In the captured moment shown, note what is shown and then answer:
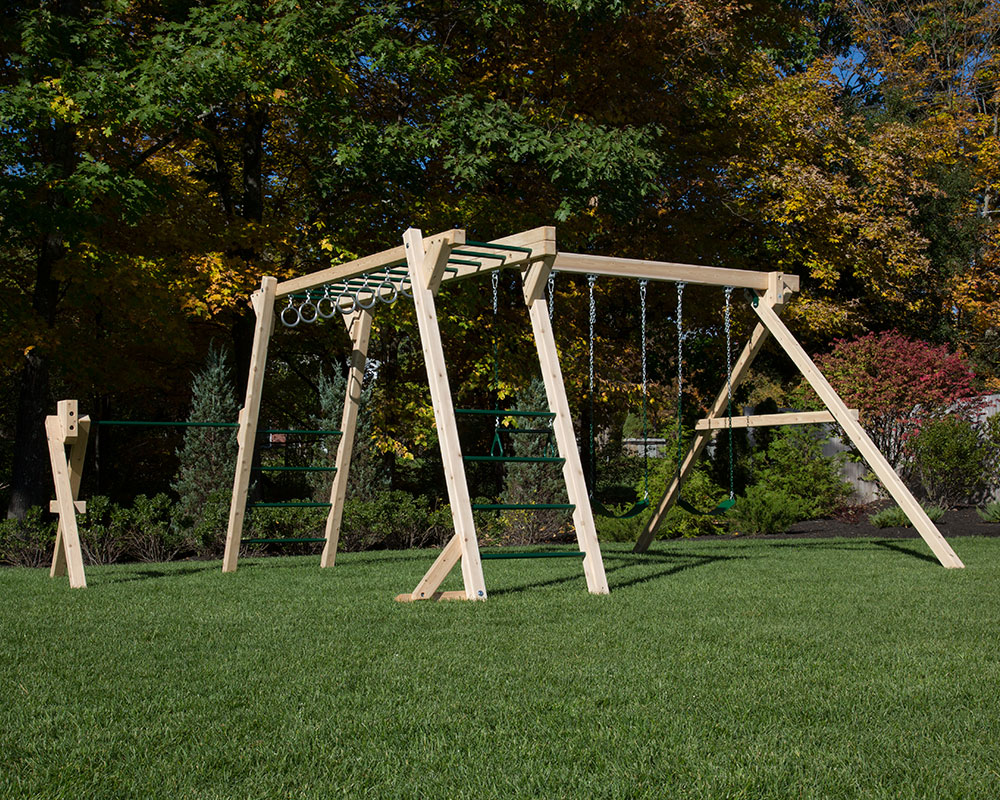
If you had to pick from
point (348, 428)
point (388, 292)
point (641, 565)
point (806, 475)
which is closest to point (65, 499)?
point (348, 428)

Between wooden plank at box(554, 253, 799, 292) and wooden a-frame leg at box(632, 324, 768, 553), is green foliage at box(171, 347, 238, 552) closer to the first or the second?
wooden a-frame leg at box(632, 324, 768, 553)

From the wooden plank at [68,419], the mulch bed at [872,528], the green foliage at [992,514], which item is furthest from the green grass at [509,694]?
the green foliage at [992,514]

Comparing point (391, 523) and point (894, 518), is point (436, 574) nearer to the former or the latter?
point (391, 523)

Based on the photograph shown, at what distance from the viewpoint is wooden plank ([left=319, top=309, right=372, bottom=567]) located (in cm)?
913

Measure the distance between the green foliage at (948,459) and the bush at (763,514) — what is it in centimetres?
256

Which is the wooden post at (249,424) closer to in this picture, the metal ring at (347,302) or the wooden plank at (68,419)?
the metal ring at (347,302)

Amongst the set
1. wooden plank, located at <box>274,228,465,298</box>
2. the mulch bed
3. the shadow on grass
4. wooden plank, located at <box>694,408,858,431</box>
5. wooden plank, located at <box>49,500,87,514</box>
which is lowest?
the mulch bed

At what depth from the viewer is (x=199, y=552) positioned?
39.1 ft

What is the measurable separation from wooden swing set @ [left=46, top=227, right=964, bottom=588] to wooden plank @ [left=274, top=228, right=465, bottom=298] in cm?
1

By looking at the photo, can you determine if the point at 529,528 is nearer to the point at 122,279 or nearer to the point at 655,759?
the point at 122,279

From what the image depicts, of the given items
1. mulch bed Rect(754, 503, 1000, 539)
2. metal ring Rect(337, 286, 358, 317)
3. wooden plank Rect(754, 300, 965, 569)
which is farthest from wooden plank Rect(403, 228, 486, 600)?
mulch bed Rect(754, 503, 1000, 539)

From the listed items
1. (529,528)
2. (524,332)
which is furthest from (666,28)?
(529,528)

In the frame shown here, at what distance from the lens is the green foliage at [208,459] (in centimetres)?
1208

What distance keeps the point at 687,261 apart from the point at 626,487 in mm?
5981
